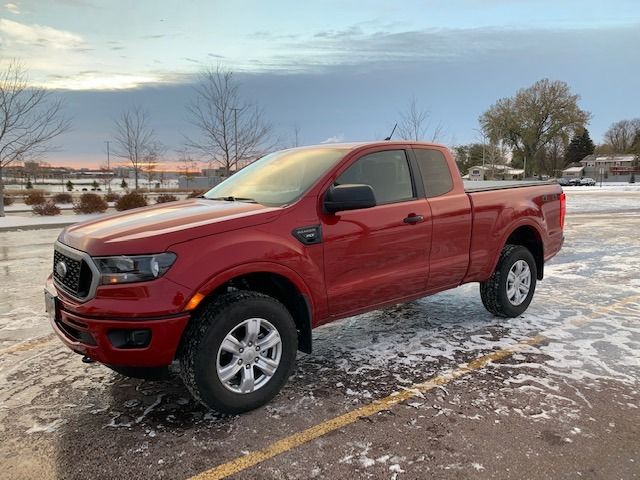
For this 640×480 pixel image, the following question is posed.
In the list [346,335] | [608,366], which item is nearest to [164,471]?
[346,335]

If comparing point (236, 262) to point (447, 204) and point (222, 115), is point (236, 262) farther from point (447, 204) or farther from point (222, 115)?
point (222, 115)

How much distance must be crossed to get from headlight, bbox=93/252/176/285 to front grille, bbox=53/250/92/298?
0.18m

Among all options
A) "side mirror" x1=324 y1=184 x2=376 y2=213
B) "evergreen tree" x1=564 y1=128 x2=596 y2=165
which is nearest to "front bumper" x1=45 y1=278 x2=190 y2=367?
"side mirror" x1=324 y1=184 x2=376 y2=213

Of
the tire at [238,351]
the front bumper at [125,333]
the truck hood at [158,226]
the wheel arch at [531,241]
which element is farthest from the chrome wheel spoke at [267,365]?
the wheel arch at [531,241]

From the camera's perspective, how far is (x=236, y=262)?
3.23m

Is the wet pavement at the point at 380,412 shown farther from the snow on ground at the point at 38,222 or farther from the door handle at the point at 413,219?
the snow on ground at the point at 38,222

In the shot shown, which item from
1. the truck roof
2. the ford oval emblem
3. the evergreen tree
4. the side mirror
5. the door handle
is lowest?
the ford oval emblem

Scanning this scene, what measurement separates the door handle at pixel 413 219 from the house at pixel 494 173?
5722 centimetres

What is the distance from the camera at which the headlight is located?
2.98 metres

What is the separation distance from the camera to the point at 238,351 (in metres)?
3.31

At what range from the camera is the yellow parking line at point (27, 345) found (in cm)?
462

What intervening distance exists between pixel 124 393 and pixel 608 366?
3.87 meters

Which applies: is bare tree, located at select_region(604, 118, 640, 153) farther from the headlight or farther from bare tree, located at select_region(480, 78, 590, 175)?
the headlight

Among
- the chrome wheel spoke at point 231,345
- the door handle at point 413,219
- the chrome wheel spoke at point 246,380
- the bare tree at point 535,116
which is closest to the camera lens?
the chrome wheel spoke at point 231,345
